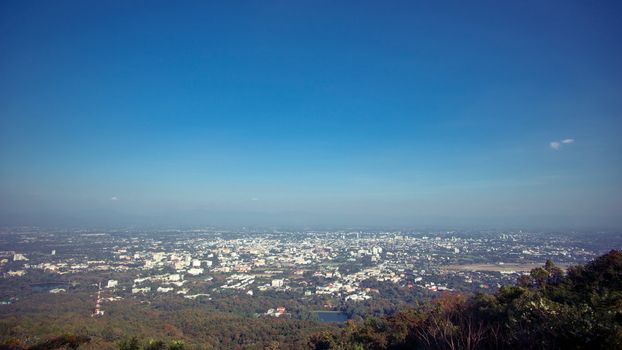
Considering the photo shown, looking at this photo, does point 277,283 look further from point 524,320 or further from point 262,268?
point 524,320

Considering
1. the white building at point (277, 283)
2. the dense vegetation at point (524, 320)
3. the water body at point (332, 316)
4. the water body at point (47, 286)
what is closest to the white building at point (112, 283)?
the water body at point (47, 286)

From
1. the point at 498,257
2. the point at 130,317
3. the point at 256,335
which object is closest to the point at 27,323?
the point at 130,317

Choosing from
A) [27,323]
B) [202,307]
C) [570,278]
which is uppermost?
[570,278]

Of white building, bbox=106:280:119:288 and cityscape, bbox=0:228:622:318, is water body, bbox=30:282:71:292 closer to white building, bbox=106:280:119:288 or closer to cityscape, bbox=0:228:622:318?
cityscape, bbox=0:228:622:318

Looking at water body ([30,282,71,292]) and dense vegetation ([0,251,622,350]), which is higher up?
dense vegetation ([0,251,622,350])

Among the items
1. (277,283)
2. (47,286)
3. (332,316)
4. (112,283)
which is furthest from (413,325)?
(47,286)

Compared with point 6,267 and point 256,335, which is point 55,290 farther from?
point 256,335

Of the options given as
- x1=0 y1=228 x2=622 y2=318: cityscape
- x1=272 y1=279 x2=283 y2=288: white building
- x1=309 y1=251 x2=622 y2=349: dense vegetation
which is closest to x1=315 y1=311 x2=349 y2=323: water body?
x1=0 y1=228 x2=622 y2=318: cityscape
